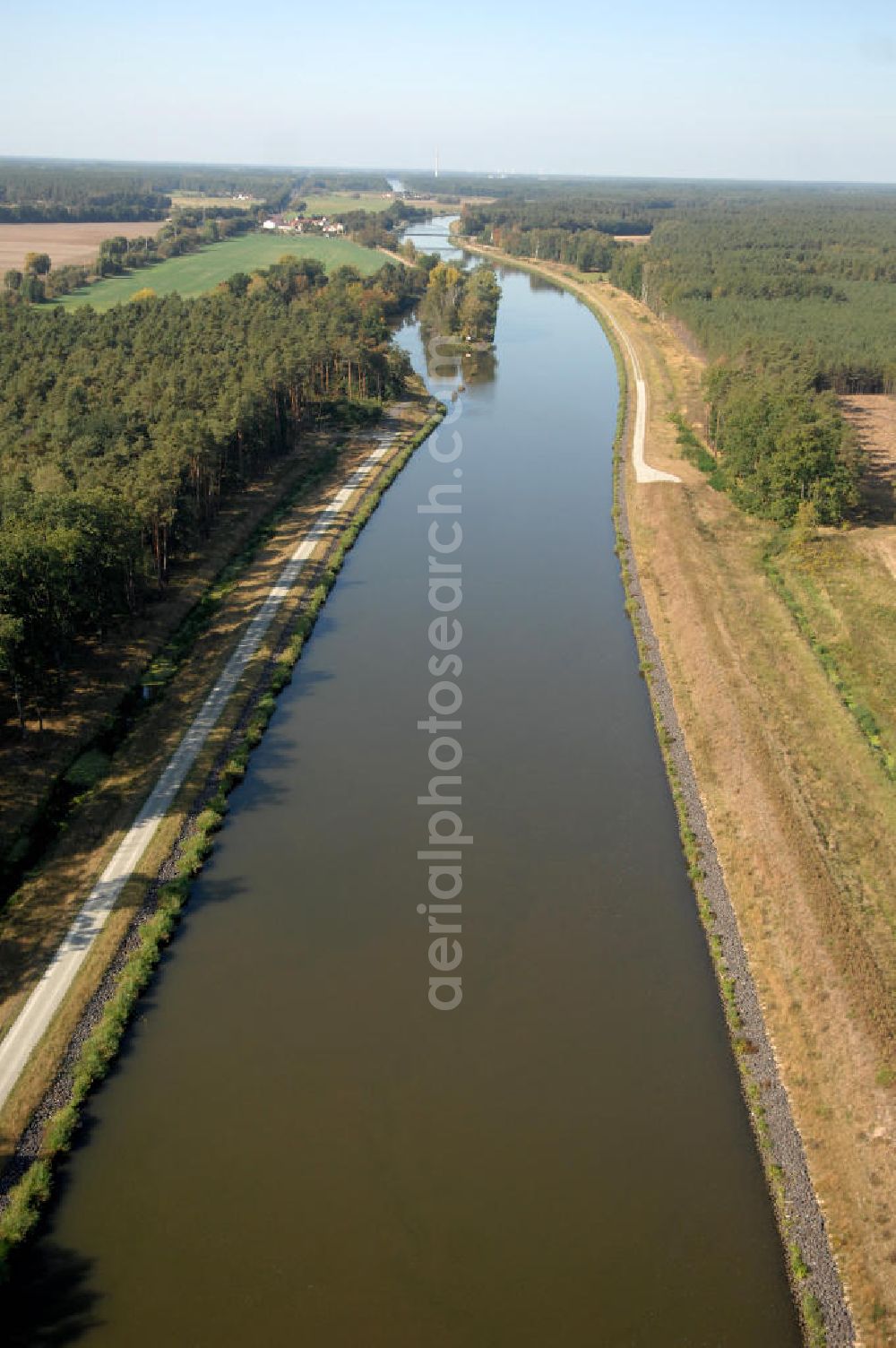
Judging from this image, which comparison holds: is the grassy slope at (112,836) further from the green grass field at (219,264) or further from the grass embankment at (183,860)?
the green grass field at (219,264)

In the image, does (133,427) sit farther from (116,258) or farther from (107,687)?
(116,258)

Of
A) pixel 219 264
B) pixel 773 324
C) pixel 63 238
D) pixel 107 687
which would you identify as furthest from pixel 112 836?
pixel 63 238

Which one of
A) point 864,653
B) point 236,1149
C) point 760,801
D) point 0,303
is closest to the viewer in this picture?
point 236,1149

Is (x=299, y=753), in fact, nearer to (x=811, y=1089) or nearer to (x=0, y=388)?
(x=811, y=1089)

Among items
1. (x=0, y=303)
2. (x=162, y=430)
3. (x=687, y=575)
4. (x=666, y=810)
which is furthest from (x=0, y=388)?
(x=666, y=810)

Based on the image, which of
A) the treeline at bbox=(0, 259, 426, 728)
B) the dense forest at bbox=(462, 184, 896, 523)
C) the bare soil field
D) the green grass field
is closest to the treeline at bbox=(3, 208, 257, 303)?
the green grass field

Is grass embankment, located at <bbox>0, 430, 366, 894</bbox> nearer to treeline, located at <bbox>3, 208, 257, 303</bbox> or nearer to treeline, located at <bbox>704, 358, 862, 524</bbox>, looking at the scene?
treeline, located at <bbox>704, 358, 862, 524</bbox>
